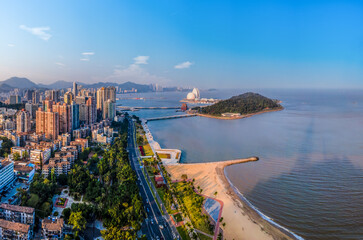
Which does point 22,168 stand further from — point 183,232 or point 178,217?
point 183,232

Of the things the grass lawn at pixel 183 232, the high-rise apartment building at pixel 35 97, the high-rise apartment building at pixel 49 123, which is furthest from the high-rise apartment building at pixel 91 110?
the grass lawn at pixel 183 232

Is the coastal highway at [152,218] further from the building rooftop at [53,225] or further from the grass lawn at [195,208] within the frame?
the building rooftop at [53,225]

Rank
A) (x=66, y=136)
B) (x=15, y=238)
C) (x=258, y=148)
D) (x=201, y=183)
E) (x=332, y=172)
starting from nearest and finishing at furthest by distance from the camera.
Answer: (x=15, y=238) → (x=201, y=183) → (x=332, y=172) → (x=66, y=136) → (x=258, y=148)

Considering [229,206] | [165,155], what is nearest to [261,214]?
[229,206]

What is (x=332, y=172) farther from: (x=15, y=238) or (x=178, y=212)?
(x=15, y=238)

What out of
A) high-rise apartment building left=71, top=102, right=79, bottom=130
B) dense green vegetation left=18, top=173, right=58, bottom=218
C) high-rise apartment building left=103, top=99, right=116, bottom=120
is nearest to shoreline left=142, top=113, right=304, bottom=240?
dense green vegetation left=18, top=173, right=58, bottom=218

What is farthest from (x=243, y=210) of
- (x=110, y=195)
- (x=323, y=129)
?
(x=323, y=129)

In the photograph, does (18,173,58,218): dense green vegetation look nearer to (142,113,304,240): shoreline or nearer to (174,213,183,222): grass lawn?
(174,213,183,222): grass lawn
